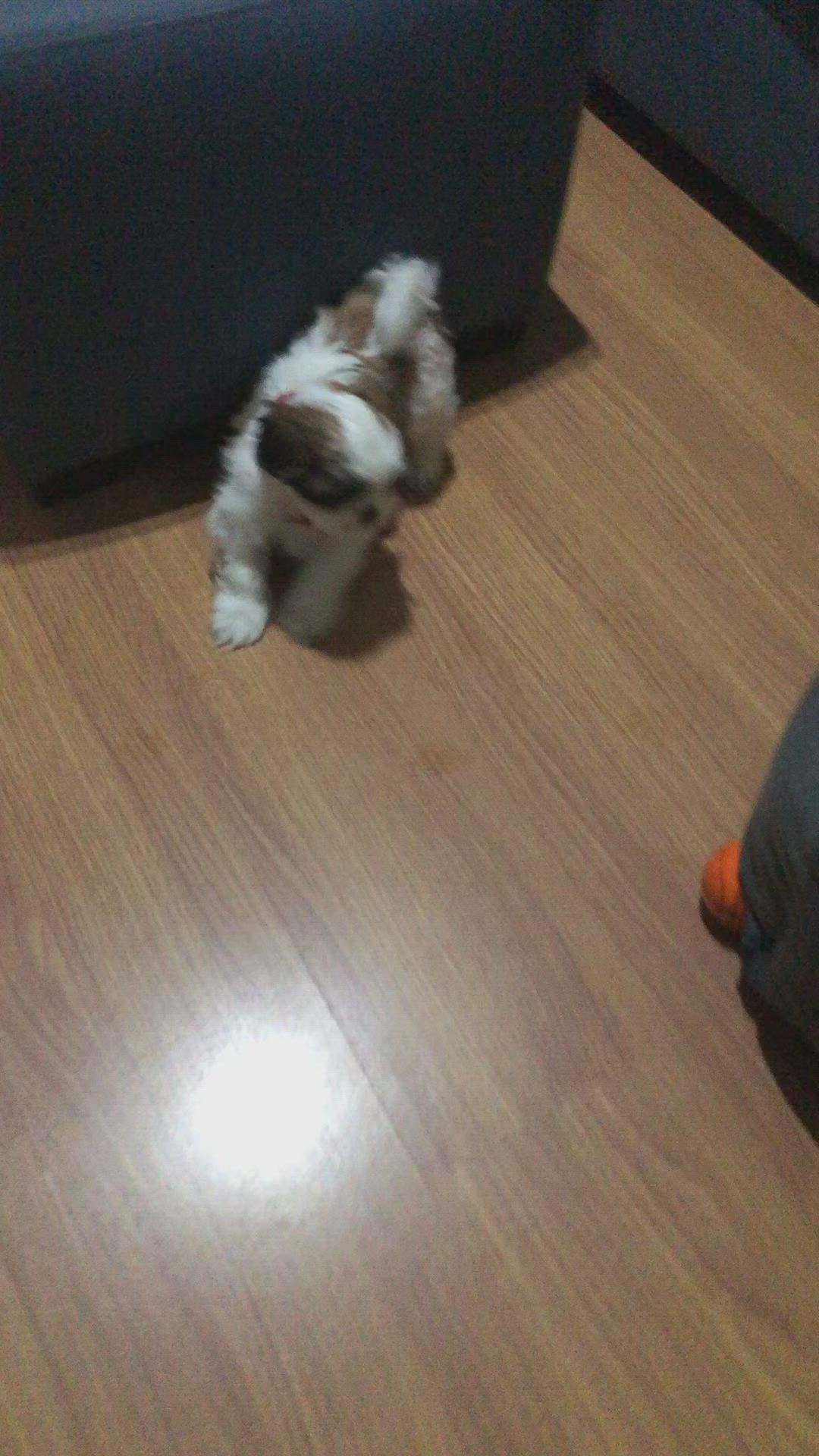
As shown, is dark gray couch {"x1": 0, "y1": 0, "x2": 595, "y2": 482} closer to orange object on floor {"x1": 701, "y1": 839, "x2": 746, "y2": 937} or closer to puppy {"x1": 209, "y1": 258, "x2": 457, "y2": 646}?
puppy {"x1": 209, "y1": 258, "x2": 457, "y2": 646}

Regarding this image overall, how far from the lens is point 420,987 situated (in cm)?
112

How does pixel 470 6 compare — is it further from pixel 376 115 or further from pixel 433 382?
pixel 433 382

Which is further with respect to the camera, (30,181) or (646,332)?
(646,332)

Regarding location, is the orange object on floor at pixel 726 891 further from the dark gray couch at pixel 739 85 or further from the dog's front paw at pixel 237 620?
the dark gray couch at pixel 739 85

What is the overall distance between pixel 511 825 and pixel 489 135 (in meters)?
0.80

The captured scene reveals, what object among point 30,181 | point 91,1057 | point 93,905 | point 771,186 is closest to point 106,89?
point 30,181

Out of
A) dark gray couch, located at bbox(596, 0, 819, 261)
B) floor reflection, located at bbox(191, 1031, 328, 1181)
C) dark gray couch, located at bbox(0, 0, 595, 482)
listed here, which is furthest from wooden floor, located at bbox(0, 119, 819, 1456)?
dark gray couch, located at bbox(596, 0, 819, 261)

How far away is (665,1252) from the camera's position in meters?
1.01

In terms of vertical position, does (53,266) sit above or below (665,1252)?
above

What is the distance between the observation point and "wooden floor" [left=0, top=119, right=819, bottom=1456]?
0.95 metres

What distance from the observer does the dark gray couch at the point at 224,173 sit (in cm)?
98

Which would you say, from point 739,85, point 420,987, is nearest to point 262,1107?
point 420,987

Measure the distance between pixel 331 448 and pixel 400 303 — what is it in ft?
0.83

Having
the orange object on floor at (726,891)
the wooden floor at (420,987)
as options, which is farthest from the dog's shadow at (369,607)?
the orange object on floor at (726,891)
